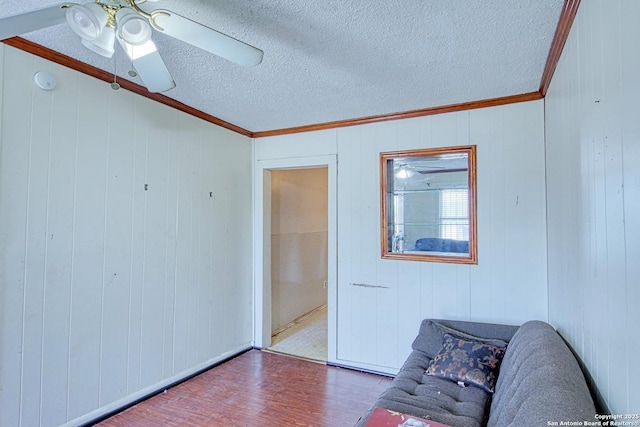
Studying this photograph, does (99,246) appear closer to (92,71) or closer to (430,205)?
(92,71)

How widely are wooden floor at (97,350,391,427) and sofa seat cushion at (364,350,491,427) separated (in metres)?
0.61

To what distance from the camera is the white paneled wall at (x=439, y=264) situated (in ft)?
8.36

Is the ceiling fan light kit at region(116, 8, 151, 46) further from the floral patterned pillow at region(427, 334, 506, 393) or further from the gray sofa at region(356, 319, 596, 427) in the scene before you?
the floral patterned pillow at region(427, 334, 506, 393)

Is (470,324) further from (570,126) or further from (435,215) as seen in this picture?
(570,126)

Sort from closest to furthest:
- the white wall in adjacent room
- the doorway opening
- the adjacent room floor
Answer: the adjacent room floor, the doorway opening, the white wall in adjacent room

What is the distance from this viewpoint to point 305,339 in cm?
390

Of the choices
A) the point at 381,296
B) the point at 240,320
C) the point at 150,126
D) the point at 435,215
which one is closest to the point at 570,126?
the point at 435,215

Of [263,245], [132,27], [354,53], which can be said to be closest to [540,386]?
[354,53]

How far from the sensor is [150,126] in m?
2.60

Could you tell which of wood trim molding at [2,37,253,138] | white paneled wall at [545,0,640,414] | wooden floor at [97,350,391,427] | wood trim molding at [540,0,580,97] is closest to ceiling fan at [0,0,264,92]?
wood trim molding at [2,37,253,138]

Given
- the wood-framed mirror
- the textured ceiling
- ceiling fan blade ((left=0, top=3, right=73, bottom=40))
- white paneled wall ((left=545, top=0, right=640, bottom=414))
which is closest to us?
white paneled wall ((left=545, top=0, right=640, bottom=414))

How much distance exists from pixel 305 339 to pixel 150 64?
10.7 feet

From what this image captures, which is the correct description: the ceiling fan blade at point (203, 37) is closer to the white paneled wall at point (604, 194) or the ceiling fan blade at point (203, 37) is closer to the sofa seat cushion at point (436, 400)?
the white paneled wall at point (604, 194)

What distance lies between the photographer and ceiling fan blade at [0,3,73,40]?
117 cm
